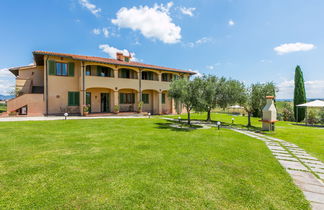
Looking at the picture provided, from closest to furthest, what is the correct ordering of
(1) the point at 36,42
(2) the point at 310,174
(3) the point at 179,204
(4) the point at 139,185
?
(3) the point at 179,204 < (4) the point at 139,185 < (2) the point at 310,174 < (1) the point at 36,42

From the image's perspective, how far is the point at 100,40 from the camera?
19.5 meters

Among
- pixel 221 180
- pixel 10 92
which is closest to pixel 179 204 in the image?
pixel 221 180

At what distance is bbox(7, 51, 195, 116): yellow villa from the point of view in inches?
619

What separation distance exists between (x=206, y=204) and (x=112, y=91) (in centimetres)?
1842

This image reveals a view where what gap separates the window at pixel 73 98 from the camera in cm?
1731

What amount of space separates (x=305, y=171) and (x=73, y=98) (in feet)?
64.3

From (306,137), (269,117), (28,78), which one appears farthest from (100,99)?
(306,137)

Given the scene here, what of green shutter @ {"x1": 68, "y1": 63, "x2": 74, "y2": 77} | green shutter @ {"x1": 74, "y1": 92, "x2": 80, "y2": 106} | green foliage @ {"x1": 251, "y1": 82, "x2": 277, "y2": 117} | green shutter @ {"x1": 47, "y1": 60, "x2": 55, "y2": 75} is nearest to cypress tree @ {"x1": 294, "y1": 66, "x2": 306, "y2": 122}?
green foliage @ {"x1": 251, "y1": 82, "x2": 277, "y2": 117}

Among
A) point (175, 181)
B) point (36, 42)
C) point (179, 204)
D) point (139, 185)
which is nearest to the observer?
point (179, 204)

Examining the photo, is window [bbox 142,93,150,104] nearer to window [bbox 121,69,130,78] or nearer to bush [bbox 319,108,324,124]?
window [bbox 121,69,130,78]

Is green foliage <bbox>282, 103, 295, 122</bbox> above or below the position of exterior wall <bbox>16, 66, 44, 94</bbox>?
below

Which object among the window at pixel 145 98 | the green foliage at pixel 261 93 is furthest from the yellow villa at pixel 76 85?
the green foliage at pixel 261 93

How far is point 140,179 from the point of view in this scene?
354cm

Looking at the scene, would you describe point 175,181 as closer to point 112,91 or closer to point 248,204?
point 248,204
